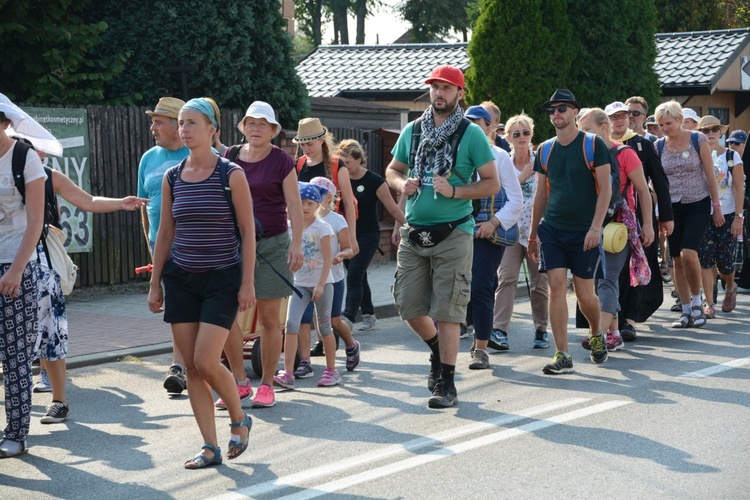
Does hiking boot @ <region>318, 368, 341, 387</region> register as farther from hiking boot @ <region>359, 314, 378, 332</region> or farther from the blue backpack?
hiking boot @ <region>359, 314, 378, 332</region>

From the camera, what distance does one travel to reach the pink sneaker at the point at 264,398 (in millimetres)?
7172

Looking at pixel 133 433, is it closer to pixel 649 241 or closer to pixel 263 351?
pixel 263 351

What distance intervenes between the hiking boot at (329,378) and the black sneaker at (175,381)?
3.18 ft

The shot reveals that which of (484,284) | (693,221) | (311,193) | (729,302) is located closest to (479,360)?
(484,284)

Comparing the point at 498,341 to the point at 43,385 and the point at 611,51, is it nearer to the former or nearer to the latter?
the point at 43,385

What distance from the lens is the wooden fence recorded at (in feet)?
42.6

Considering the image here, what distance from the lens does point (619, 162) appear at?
908cm

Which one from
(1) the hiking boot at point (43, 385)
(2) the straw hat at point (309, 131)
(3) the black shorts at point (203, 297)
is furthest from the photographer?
(2) the straw hat at point (309, 131)

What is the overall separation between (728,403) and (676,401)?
1.05 ft

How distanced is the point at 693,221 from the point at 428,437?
5.42 m

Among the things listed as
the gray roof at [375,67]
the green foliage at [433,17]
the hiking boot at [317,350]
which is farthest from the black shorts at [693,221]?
the green foliage at [433,17]

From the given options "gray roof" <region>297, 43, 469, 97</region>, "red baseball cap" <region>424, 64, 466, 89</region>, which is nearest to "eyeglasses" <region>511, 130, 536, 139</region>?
"red baseball cap" <region>424, 64, 466, 89</region>

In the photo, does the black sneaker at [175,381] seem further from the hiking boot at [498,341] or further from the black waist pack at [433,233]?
the hiking boot at [498,341]

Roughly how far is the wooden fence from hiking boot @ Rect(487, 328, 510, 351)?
18.1 ft
